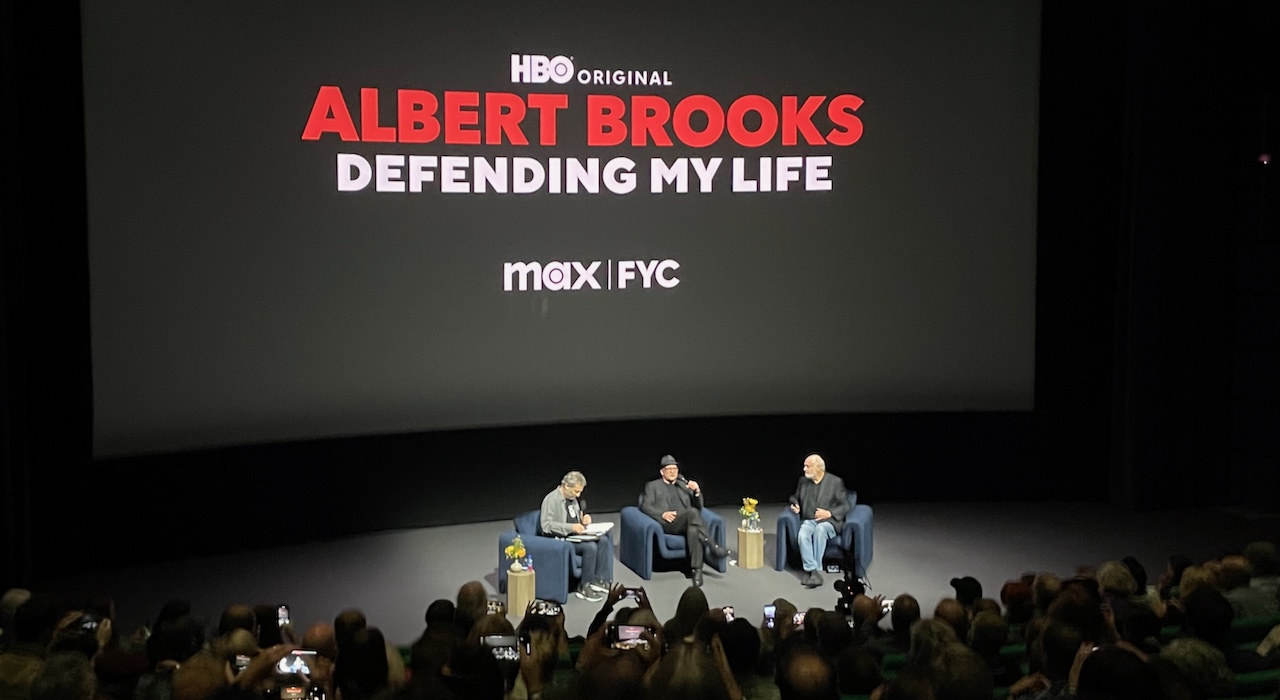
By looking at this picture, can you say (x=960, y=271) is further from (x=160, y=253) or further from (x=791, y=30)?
(x=160, y=253)

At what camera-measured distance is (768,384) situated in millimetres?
10984

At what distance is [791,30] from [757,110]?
24.4 inches

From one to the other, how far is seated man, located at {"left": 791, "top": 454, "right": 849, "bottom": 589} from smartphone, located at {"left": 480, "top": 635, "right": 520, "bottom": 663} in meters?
4.33

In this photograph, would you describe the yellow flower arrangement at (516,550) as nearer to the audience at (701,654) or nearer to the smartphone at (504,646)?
the audience at (701,654)

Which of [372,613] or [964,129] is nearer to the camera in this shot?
[372,613]

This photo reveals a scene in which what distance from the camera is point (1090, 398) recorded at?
37.7 ft

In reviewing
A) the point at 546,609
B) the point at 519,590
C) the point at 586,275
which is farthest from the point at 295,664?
the point at 586,275

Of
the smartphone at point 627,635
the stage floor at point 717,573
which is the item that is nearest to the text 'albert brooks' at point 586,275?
the stage floor at point 717,573

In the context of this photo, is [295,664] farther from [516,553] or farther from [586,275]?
[586,275]

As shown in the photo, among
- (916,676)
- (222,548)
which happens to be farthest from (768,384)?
(916,676)

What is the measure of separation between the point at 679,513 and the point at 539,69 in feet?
10.3

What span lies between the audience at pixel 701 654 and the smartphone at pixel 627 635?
0.02 meters

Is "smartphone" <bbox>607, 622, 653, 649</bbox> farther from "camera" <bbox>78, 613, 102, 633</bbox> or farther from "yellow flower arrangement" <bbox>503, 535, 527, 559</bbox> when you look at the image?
"yellow flower arrangement" <bbox>503, 535, 527, 559</bbox>

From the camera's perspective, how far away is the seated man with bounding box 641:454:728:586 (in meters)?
9.18
